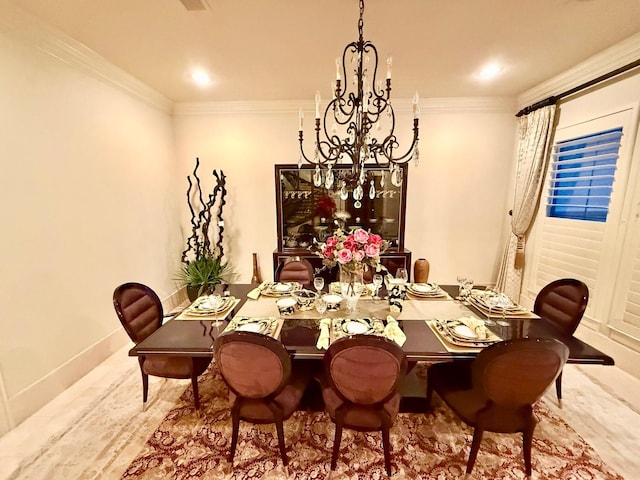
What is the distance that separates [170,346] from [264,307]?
2.16ft

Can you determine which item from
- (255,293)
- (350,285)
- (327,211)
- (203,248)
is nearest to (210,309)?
(255,293)

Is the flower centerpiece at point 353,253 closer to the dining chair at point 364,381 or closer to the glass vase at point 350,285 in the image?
the glass vase at point 350,285

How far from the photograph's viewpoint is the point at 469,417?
145 centimetres

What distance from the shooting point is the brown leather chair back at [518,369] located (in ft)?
4.04

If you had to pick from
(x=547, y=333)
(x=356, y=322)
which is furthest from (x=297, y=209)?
(x=547, y=333)

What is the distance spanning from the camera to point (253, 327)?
1.69 meters

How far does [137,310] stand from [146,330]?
162 millimetres

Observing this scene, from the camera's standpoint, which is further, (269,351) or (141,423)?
(141,423)

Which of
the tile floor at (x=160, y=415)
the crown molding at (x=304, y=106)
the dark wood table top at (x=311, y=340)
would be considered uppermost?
the crown molding at (x=304, y=106)

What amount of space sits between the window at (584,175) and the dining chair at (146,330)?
3543 millimetres

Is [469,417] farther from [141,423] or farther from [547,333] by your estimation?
[141,423]

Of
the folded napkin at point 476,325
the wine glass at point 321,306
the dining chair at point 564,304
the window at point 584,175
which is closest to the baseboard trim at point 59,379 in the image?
the wine glass at point 321,306

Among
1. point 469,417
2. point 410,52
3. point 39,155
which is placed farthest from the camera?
point 410,52

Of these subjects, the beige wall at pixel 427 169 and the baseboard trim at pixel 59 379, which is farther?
the beige wall at pixel 427 169
